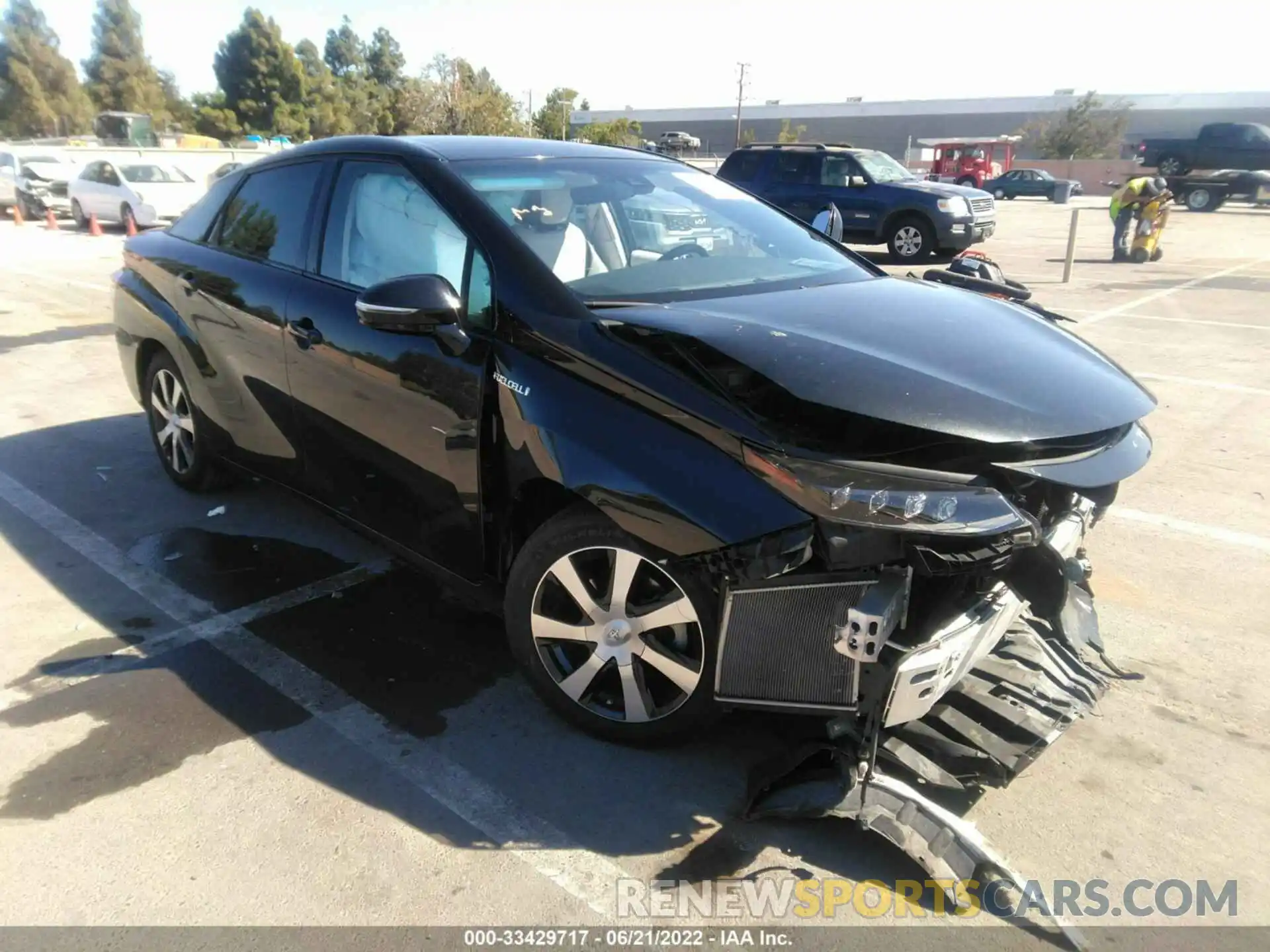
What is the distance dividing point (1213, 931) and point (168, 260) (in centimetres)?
499

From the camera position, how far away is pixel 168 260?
15.6ft

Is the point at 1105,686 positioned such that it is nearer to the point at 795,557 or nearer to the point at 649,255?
the point at 795,557

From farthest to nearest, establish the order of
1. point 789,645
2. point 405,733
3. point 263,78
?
point 263,78 < point 405,733 < point 789,645

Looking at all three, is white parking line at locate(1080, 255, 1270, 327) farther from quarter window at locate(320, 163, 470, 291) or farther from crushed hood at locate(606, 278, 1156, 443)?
quarter window at locate(320, 163, 470, 291)

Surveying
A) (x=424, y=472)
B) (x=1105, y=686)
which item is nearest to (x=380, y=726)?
(x=424, y=472)

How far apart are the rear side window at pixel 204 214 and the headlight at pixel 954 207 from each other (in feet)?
44.0

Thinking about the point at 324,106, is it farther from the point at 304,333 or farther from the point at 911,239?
the point at 304,333

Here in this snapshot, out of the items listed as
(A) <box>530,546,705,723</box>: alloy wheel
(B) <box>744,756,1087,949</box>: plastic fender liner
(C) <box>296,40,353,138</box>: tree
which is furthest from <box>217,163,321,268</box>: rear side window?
(C) <box>296,40,353,138</box>: tree

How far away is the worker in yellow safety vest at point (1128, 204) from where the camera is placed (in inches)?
637

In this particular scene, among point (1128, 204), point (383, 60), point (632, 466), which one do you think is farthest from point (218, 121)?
point (632, 466)

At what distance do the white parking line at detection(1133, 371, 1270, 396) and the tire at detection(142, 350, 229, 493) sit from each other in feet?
22.8

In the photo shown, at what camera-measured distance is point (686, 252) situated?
143 inches

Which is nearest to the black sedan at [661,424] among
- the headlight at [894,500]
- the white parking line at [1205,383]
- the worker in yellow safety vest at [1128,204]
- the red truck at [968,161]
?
the headlight at [894,500]

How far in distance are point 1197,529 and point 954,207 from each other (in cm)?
1228
